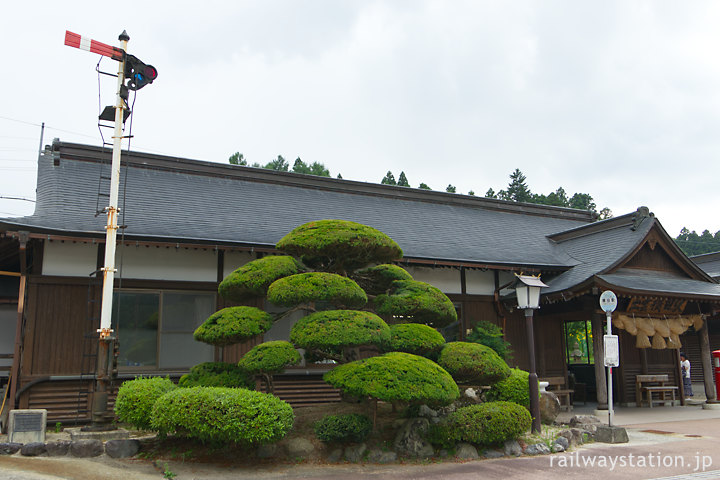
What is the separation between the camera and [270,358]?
768 centimetres

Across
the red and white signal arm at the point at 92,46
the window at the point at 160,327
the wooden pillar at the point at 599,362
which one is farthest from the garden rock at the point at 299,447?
the wooden pillar at the point at 599,362

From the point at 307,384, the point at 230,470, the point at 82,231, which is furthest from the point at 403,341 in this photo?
the point at 82,231

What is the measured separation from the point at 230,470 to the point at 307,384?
4492 mm

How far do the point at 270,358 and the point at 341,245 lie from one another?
2.02 m

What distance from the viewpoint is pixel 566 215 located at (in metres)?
19.5

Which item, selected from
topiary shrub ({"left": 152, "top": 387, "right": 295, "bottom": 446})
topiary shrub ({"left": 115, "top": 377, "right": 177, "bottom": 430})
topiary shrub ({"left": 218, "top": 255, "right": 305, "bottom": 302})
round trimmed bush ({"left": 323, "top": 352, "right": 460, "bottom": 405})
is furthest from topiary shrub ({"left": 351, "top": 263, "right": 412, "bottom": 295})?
topiary shrub ({"left": 115, "top": 377, "right": 177, "bottom": 430})

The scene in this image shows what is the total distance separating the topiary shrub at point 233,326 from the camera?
25.8 feet

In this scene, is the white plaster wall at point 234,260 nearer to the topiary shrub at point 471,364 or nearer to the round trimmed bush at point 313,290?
the round trimmed bush at point 313,290

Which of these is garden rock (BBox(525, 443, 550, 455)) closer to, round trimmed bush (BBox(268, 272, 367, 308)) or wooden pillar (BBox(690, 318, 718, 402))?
round trimmed bush (BBox(268, 272, 367, 308))

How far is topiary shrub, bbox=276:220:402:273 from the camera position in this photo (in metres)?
8.63

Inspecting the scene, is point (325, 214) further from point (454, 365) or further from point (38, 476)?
point (38, 476)

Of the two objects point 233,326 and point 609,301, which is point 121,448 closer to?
point 233,326

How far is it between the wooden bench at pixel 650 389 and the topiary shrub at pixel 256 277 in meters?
10.4

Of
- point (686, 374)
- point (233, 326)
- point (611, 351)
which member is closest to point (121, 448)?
point (233, 326)
